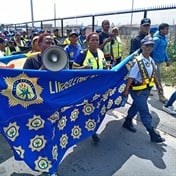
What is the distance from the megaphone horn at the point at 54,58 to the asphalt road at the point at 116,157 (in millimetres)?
1517

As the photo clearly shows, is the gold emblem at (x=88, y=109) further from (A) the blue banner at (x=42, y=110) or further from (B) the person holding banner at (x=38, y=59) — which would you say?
(B) the person holding banner at (x=38, y=59)

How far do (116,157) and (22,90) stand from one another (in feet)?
5.95

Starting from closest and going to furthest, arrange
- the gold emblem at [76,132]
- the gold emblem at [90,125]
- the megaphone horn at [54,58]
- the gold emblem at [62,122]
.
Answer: the megaphone horn at [54,58] < the gold emblem at [62,122] < the gold emblem at [76,132] < the gold emblem at [90,125]

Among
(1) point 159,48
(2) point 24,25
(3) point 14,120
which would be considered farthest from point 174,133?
(2) point 24,25

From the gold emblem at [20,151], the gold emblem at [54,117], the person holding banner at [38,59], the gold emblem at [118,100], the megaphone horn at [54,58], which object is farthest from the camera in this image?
the gold emblem at [118,100]

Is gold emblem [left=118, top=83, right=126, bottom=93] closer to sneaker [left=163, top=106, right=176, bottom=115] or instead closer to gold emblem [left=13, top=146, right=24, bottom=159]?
sneaker [left=163, top=106, right=176, bottom=115]

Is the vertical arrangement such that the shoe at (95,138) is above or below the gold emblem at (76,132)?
below

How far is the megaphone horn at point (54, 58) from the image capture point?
9.76ft

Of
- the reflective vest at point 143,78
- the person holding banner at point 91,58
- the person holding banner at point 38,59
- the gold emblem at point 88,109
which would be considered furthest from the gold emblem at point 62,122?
the reflective vest at point 143,78

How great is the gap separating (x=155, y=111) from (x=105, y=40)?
196 cm

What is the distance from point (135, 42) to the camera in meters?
5.88

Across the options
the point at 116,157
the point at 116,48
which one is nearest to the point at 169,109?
the point at 116,48

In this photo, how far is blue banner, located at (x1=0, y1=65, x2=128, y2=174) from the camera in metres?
3.20

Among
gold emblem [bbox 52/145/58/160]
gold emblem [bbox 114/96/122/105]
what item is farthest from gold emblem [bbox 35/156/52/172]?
gold emblem [bbox 114/96/122/105]
